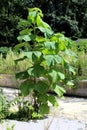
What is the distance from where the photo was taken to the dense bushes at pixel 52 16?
28.9m

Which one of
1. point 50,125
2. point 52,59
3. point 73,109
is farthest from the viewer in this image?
point 73,109

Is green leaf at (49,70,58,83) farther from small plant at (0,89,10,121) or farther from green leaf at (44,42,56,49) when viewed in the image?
small plant at (0,89,10,121)

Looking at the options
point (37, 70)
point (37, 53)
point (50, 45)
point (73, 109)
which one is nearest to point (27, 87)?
point (37, 70)

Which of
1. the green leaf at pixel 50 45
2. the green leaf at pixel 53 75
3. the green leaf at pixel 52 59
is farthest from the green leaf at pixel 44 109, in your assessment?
the green leaf at pixel 50 45

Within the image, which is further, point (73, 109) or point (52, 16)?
point (52, 16)

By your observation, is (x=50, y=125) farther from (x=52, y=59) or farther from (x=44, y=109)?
(x=52, y=59)

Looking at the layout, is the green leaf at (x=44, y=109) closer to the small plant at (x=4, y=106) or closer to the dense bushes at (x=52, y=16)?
the small plant at (x=4, y=106)

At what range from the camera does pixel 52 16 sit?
30.8 meters

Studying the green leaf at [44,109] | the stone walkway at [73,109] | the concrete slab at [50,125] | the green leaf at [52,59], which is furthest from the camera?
the stone walkway at [73,109]

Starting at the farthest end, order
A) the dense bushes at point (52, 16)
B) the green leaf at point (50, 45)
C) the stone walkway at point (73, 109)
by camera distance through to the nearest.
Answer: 1. the dense bushes at point (52, 16)
2. the stone walkway at point (73, 109)
3. the green leaf at point (50, 45)

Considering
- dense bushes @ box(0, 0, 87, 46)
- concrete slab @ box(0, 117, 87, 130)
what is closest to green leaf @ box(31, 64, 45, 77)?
concrete slab @ box(0, 117, 87, 130)

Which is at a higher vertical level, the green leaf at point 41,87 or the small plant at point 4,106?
the green leaf at point 41,87

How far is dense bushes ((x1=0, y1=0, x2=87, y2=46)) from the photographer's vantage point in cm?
2889

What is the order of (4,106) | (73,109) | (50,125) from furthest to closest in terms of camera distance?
(73,109), (4,106), (50,125)
